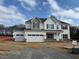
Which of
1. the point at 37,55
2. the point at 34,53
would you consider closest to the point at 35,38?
the point at 34,53

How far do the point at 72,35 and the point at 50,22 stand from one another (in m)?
10.9


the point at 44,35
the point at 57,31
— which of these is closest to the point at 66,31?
the point at 57,31

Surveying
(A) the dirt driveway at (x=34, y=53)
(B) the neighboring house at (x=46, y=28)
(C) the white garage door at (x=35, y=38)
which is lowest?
(A) the dirt driveway at (x=34, y=53)

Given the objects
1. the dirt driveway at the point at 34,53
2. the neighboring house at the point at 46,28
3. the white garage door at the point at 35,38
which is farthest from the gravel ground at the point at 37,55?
the neighboring house at the point at 46,28

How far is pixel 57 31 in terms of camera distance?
47625 mm

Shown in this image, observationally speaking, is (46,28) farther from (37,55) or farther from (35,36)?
(37,55)

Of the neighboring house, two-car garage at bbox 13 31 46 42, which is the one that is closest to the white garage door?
two-car garage at bbox 13 31 46 42

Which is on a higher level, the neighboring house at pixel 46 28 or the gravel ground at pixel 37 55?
the neighboring house at pixel 46 28

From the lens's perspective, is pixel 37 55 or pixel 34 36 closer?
pixel 37 55

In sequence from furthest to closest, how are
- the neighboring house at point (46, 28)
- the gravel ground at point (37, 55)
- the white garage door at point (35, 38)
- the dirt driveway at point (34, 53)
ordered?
the neighboring house at point (46, 28)
the white garage door at point (35, 38)
the dirt driveway at point (34, 53)
the gravel ground at point (37, 55)

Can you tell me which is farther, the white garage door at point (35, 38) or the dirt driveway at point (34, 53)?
the white garage door at point (35, 38)

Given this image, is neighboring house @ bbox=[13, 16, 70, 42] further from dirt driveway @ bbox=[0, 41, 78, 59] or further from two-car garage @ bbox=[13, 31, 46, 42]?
dirt driveway @ bbox=[0, 41, 78, 59]

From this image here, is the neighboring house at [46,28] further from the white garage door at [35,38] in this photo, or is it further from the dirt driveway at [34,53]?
the dirt driveway at [34,53]

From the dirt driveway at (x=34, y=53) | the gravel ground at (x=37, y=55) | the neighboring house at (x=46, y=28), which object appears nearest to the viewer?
the gravel ground at (x=37, y=55)
